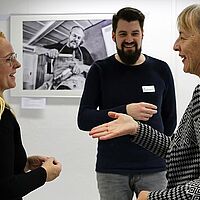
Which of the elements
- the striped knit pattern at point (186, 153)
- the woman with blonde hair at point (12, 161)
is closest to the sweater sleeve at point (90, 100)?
the woman with blonde hair at point (12, 161)

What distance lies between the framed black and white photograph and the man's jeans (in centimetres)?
132

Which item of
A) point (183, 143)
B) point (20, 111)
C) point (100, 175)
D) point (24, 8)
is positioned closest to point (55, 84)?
point (20, 111)

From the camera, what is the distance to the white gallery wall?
135 inches

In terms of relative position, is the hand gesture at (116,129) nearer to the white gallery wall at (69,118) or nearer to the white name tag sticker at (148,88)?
the white name tag sticker at (148,88)

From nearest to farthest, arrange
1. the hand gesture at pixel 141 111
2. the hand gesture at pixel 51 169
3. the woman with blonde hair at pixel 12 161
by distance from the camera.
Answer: the woman with blonde hair at pixel 12 161 < the hand gesture at pixel 51 169 < the hand gesture at pixel 141 111

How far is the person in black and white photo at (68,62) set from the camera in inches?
137

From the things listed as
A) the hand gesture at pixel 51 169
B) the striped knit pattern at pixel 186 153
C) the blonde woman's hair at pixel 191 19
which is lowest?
the hand gesture at pixel 51 169

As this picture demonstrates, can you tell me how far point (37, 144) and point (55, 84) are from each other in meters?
0.56

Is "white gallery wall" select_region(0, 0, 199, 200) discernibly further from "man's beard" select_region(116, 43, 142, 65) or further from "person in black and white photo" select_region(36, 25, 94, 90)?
"man's beard" select_region(116, 43, 142, 65)

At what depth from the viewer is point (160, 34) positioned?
343 cm

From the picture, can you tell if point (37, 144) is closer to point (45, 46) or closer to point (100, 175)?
point (45, 46)

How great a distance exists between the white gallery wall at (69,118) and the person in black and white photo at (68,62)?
14cm

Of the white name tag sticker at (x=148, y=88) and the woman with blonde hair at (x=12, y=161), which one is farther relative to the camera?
the white name tag sticker at (x=148, y=88)

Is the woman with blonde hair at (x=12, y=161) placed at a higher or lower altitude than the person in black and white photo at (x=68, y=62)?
lower
